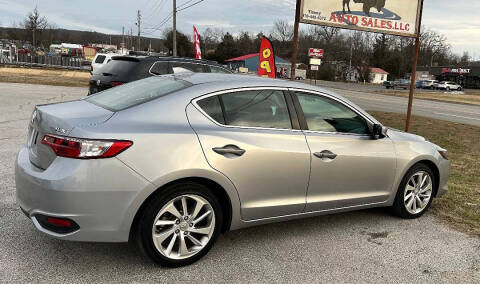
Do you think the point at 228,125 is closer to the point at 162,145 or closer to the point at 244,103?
the point at 244,103

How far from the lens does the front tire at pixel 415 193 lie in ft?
15.3

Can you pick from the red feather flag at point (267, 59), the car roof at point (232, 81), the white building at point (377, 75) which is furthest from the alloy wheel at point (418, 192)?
the white building at point (377, 75)

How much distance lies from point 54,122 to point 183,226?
126 centimetres

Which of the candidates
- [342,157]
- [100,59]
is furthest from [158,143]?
[100,59]

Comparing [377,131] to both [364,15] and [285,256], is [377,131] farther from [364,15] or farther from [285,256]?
[364,15]

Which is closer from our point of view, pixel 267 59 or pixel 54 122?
pixel 54 122

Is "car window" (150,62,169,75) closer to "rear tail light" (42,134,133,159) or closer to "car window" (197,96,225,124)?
"car window" (197,96,225,124)

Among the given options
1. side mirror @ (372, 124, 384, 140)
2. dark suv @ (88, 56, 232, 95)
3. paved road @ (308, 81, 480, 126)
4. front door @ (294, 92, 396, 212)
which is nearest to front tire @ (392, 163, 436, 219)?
front door @ (294, 92, 396, 212)

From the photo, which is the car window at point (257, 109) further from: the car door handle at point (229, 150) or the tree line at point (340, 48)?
the tree line at point (340, 48)

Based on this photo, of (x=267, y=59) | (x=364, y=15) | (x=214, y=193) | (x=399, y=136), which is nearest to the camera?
(x=214, y=193)

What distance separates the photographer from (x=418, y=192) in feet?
15.8

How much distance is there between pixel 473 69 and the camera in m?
75.8

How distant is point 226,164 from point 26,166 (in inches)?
61.0

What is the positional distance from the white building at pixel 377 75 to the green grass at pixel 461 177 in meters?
73.7
